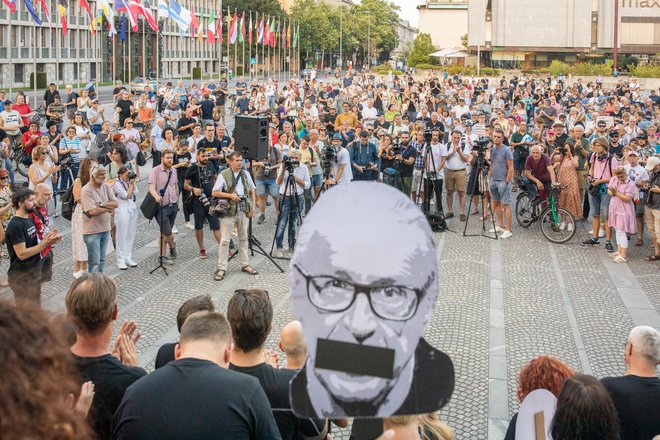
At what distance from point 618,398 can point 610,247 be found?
29.4 ft

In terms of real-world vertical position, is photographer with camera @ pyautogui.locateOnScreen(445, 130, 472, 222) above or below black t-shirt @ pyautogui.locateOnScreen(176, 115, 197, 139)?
below

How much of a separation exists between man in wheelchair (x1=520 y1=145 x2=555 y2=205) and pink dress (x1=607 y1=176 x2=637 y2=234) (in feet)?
5.28

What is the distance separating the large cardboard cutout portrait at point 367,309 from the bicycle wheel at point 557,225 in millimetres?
11556

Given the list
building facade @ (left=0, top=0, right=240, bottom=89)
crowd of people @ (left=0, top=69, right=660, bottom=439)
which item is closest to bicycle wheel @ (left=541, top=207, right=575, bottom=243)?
crowd of people @ (left=0, top=69, right=660, bottom=439)

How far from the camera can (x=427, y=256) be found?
2.31 metres

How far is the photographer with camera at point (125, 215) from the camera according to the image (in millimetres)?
10828

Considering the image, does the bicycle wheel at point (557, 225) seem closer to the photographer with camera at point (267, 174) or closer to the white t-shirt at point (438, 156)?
the white t-shirt at point (438, 156)

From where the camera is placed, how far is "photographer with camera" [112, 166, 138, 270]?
35.5 feet

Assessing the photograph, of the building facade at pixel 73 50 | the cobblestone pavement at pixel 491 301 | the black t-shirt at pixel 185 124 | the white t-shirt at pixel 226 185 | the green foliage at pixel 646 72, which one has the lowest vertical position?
the cobblestone pavement at pixel 491 301

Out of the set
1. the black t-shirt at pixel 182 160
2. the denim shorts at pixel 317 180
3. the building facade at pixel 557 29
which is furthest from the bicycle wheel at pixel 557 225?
the building facade at pixel 557 29

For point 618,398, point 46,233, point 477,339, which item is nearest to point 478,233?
point 477,339

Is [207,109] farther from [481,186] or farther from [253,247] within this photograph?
[253,247]

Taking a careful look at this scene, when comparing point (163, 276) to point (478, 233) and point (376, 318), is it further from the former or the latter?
point (376, 318)

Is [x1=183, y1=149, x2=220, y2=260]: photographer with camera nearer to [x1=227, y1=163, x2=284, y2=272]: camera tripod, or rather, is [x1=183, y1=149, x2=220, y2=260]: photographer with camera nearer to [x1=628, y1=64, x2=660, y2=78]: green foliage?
[x1=227, y1=163, x2=284, y2=272]: camera tripod
